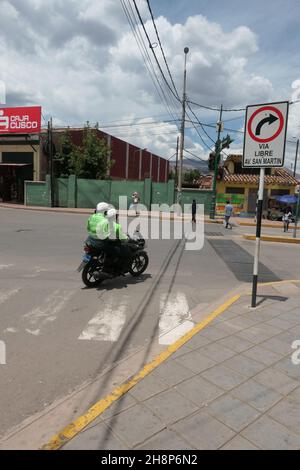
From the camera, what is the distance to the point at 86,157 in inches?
1146

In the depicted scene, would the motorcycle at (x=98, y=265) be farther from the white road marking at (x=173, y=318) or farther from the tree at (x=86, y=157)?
the tree at (x=86, y=157)

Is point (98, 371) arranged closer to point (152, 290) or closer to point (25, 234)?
point (152, 290)

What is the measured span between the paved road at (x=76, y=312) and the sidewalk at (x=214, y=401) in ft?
2.14

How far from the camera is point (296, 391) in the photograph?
3242mm

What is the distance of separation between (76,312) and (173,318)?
1523 mm

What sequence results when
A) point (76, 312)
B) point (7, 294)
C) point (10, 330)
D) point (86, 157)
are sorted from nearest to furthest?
point (10, 330) → point (76, 312) → point (7, 294) → point (86, 157)

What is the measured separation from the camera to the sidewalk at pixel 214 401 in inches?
101

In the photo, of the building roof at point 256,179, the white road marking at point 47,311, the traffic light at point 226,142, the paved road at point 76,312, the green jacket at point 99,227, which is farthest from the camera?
the building roof at point 256,179

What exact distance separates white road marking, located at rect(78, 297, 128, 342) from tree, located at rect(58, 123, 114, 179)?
24.9 metres

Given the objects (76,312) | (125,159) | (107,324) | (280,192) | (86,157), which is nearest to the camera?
(107,324)

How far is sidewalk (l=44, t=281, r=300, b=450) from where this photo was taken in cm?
257

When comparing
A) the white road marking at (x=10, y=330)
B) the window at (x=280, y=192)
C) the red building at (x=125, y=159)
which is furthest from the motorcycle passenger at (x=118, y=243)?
the window at (x=280, y=192)

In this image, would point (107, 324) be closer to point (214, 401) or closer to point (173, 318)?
point (173, 318)

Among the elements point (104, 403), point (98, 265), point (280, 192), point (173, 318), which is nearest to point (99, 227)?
point (98, 265)
